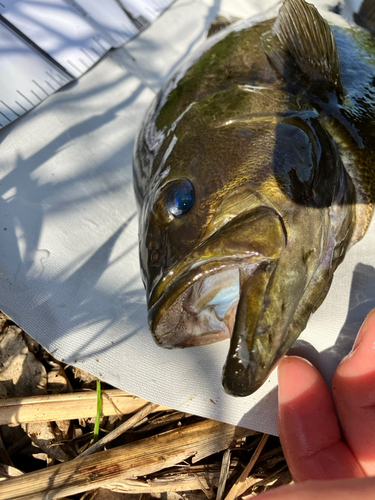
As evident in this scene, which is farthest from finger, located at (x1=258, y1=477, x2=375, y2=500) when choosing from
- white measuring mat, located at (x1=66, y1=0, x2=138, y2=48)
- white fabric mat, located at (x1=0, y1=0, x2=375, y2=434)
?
white measuring mat, located at (x1=66, y1=0, x2=138, y2=48)

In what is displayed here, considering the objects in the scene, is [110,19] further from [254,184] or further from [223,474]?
[223,474]

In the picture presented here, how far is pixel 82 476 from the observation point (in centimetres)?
204

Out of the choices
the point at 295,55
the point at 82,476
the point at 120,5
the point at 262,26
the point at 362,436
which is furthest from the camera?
the point at 120,5

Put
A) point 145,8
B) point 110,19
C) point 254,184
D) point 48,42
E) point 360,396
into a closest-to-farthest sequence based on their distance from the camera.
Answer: point 254,184 < point 360,396 < point 48,42 < point 110,19 < point 145,8

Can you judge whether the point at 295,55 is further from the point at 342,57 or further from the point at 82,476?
the point at 82,476

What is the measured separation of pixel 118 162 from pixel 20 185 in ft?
2.16

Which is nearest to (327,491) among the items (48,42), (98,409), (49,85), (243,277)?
(243,277)

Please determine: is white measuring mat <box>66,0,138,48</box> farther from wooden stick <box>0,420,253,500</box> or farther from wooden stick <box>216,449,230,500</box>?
wooden stick <box>216,449,230,500</box>

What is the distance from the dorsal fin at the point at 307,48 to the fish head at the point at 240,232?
0.94 ft

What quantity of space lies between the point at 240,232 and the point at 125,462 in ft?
4.91

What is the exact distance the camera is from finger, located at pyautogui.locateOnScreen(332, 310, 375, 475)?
5.75 feet

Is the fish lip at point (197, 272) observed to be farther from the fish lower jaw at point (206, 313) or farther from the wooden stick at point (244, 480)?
the wooden stick at point (244, 480)

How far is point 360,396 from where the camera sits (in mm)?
1813

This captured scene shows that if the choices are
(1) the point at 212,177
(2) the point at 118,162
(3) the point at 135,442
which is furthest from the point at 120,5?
(3) the point at 135,442
